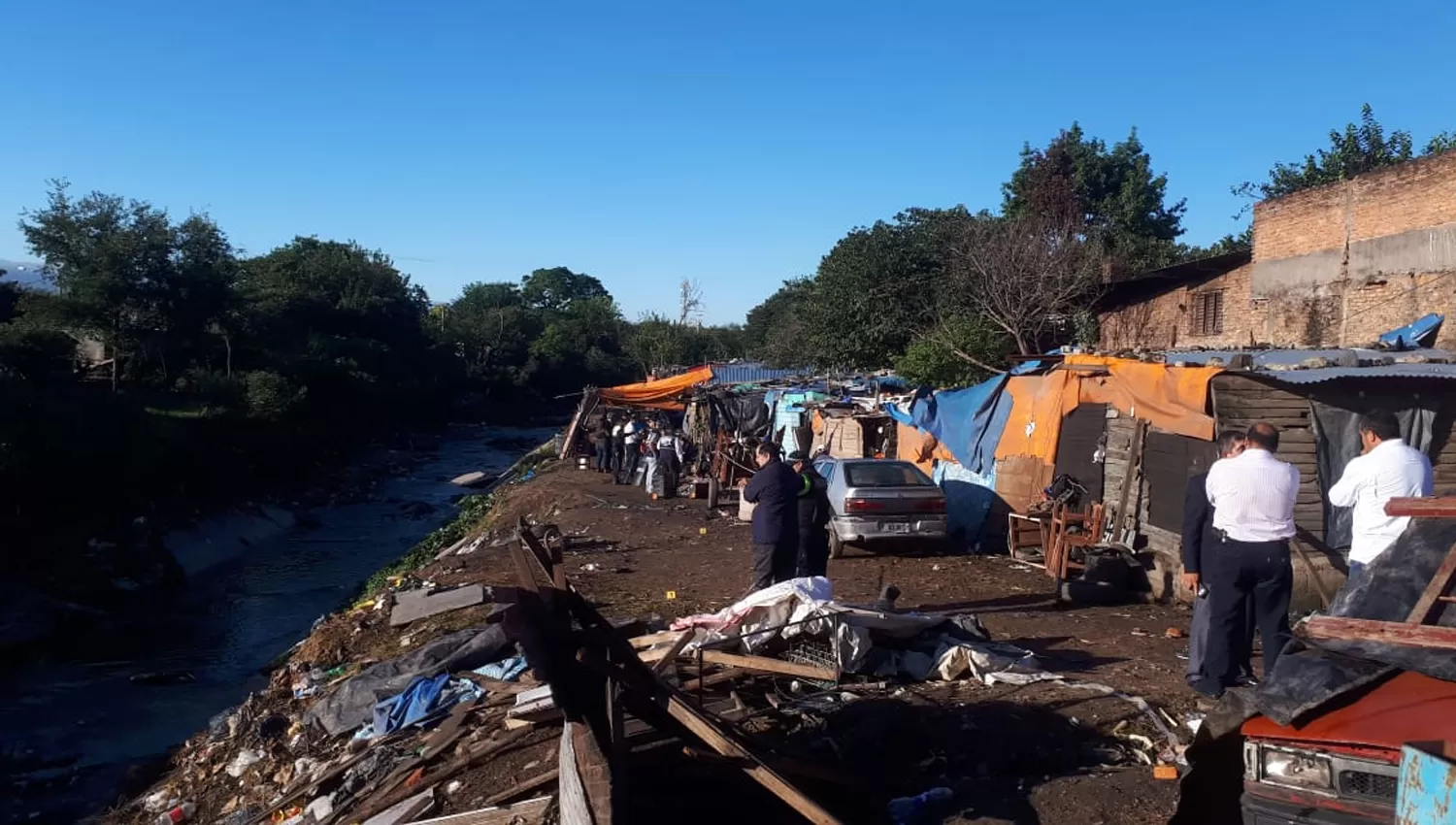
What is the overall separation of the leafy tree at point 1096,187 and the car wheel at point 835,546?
21.0m

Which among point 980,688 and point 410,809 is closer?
point 410,809

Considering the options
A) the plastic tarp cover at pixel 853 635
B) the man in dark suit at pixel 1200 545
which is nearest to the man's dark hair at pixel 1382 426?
the man in dark suit at pixel 1200 545

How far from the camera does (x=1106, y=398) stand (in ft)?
41.9

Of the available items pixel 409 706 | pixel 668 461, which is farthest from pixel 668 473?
pixel 409 706

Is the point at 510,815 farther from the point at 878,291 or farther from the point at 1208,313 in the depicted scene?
the point at 878,291

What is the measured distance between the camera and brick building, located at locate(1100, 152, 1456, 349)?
49.1 ft

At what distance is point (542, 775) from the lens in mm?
5793

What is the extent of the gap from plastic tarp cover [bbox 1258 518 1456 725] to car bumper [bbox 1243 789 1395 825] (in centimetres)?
27

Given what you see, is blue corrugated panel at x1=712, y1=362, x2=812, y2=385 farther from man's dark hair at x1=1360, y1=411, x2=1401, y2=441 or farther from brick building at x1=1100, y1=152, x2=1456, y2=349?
man's dark hair at x1=1360, y1=411, x2=1401, y2=441

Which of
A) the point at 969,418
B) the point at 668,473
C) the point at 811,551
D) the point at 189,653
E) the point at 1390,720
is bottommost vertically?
the point at 189,653

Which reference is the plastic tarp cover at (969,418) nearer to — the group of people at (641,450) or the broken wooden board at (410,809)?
the group of people at (641,450)

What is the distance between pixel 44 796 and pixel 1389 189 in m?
19.6

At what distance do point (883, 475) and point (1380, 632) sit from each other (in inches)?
415

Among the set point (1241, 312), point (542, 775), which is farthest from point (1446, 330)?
point (542, 775)
